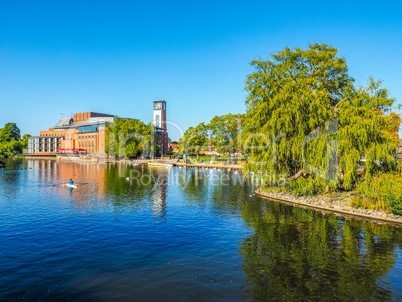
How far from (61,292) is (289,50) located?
1629 inches

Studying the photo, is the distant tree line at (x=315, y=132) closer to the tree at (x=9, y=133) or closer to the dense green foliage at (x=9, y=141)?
the dense green foliage at (x=9, y=141)

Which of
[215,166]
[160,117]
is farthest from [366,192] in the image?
[160,117]

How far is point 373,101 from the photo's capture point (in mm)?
33375

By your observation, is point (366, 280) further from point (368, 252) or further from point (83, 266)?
point (83, 266)

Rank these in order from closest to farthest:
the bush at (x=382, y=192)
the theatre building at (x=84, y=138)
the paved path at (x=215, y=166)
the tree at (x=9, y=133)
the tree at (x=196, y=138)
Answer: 1. the bush at (x=382, y=192)
2. the paved path at (x=215, y=166)
3. the tree at (x=196, y=138)
4. the theatre building at (x=84, y=138)
5. the tree at (x=9, y=133)

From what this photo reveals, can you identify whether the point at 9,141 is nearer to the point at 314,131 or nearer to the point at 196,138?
the point at 196,138

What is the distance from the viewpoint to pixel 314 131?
111 feet

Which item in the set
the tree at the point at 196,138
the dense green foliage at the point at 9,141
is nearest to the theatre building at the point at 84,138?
the dense green foliage at the point at 9,141

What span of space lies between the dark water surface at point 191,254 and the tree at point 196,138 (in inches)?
3359

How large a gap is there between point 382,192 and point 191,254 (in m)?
20.5

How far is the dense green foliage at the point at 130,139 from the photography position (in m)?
124

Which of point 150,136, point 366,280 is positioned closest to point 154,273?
point 366,280

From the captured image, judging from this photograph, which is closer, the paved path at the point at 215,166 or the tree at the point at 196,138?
the paved path at the point at 215,166

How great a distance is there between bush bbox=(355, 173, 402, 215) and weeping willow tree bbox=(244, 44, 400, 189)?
60.0 inches
